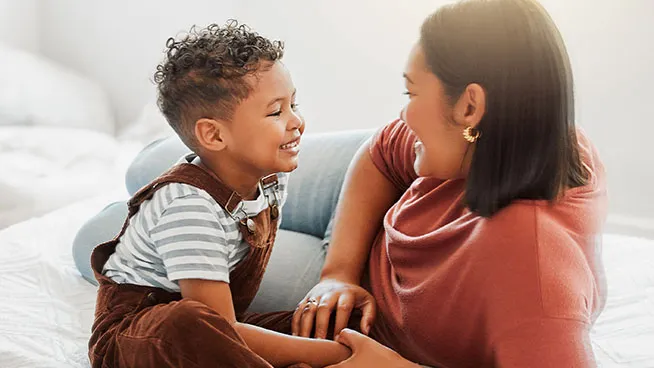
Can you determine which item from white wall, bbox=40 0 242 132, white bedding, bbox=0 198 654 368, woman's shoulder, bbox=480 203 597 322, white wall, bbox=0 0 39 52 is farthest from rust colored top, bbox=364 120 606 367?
white wall, bbox=0 0 39 52

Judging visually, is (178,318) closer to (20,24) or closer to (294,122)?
(294,122)

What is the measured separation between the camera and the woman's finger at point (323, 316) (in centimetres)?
112

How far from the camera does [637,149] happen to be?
224 cm

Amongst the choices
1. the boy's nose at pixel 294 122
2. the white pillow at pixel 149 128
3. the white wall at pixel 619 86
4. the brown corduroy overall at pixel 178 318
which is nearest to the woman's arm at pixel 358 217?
the brown corduroy overall at pixel 178 318

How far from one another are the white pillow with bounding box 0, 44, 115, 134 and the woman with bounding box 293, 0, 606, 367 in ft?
5.61

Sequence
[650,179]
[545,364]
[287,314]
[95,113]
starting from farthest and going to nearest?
[95,113] < [650,179] < [287,314] < [545,364]

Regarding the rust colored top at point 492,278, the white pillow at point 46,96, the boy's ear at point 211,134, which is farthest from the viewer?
the white pillow at point 46,96

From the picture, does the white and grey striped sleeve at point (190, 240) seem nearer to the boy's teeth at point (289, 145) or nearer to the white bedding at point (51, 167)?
the boy's teeth at point (289, 145)

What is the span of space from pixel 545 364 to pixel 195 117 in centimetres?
60

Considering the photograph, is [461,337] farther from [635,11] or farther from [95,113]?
[95,113]

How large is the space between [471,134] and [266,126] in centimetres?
30

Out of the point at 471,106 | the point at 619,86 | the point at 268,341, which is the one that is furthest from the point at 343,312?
the point at 619,86

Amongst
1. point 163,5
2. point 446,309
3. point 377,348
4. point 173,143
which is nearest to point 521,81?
point 446,309

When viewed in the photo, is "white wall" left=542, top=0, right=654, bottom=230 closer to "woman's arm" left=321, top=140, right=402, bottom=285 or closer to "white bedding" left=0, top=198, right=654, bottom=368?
"white bedding" left=0, top=198, right=654, bottom=368
